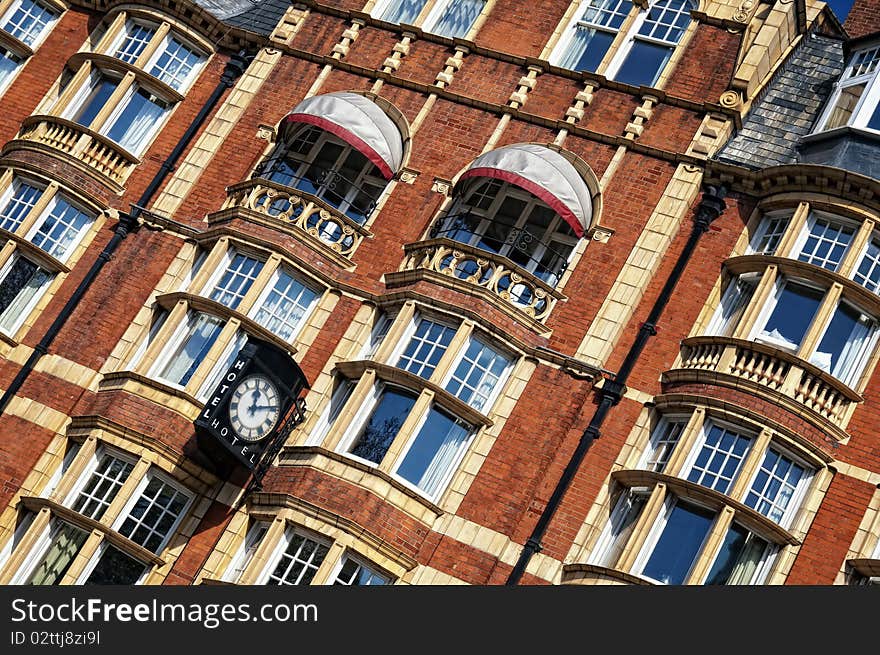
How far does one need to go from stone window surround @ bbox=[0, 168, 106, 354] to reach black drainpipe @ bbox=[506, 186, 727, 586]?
11.7 metres

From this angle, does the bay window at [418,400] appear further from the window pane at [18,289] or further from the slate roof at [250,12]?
the slate roof at [250,12]

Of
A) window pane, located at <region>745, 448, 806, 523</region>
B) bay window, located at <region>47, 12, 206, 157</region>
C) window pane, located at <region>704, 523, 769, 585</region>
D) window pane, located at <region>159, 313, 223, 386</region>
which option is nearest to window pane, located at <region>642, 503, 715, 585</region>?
window pane, located at <region>704, 523, 769, 585</region>

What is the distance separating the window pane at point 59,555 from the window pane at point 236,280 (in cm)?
542

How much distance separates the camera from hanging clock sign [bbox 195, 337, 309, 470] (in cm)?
2830

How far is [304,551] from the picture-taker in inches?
1102

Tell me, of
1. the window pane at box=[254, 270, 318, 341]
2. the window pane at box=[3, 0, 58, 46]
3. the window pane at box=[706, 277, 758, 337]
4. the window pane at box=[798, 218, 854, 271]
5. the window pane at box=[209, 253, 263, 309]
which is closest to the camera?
the window pane at box=[798, 218, 854, 271]

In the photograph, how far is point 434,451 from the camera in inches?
1130

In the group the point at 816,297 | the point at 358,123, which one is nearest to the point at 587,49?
the point at 358,123

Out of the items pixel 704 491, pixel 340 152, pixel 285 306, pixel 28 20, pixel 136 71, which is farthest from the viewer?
pixel 28 20

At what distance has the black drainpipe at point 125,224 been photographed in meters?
31.0

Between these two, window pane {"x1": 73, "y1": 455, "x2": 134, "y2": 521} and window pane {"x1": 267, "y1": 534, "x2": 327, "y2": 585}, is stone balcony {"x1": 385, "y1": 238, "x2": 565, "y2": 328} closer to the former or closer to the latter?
window pane {"x1": 267, "y1": 534, "x2": 327, "y2": 585}

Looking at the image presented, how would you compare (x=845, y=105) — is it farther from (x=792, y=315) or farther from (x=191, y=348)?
(x=191, y=348)

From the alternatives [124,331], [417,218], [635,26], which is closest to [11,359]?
[124,331]

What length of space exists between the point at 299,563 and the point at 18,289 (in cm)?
918
